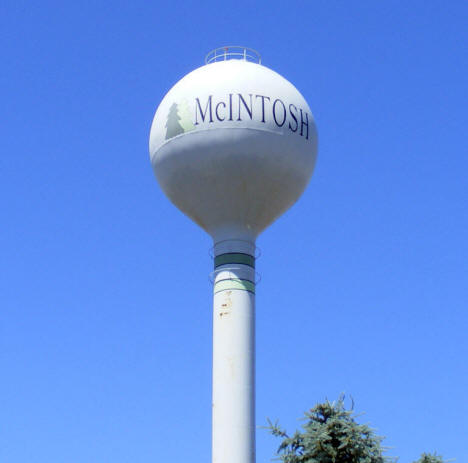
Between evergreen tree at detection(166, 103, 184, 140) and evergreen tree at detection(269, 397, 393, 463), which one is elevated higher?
evergreen tree at detection(166, 103, 184, 140)

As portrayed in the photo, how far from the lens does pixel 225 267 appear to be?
85.2ft

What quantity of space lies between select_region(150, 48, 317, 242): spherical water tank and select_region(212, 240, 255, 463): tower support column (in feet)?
2.72

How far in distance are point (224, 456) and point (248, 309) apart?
13.9ft

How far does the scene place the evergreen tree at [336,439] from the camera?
18.7 meters

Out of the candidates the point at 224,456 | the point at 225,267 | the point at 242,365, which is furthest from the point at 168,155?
the point at 224,456

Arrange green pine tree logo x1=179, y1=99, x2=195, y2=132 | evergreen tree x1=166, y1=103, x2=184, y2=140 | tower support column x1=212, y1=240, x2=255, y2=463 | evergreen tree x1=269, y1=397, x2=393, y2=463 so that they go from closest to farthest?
evergreen tree x1=269, y1=397, x2=393, y2=463 < tower support column x1=212, y1=240, x2=255, y2=463 < green pine tree logo x1=179, y1=99, x2=195, y2=132 < evergreen tree x1=166, y1=103, x2=184, y2=140

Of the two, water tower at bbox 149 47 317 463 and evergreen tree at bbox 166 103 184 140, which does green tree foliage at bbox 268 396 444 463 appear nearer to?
water tower at bbox 149 47 317 463

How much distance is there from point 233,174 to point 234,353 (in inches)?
200

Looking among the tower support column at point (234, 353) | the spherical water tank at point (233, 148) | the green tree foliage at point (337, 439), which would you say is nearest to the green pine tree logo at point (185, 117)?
the spherical water tank at point (233, 148)

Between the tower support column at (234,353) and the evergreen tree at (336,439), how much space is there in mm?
5200

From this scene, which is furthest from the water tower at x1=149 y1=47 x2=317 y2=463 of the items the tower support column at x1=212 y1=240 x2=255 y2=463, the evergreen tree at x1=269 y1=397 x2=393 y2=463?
the evergreen tree at x1=269 y1=397 x2=393 y2=463

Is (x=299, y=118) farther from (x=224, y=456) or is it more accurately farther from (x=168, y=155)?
(x=224, y=456)

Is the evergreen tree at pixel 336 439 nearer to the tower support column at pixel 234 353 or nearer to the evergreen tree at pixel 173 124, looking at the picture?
the tower support column at pixel 234 353

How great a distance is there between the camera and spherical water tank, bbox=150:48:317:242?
2522 cm
